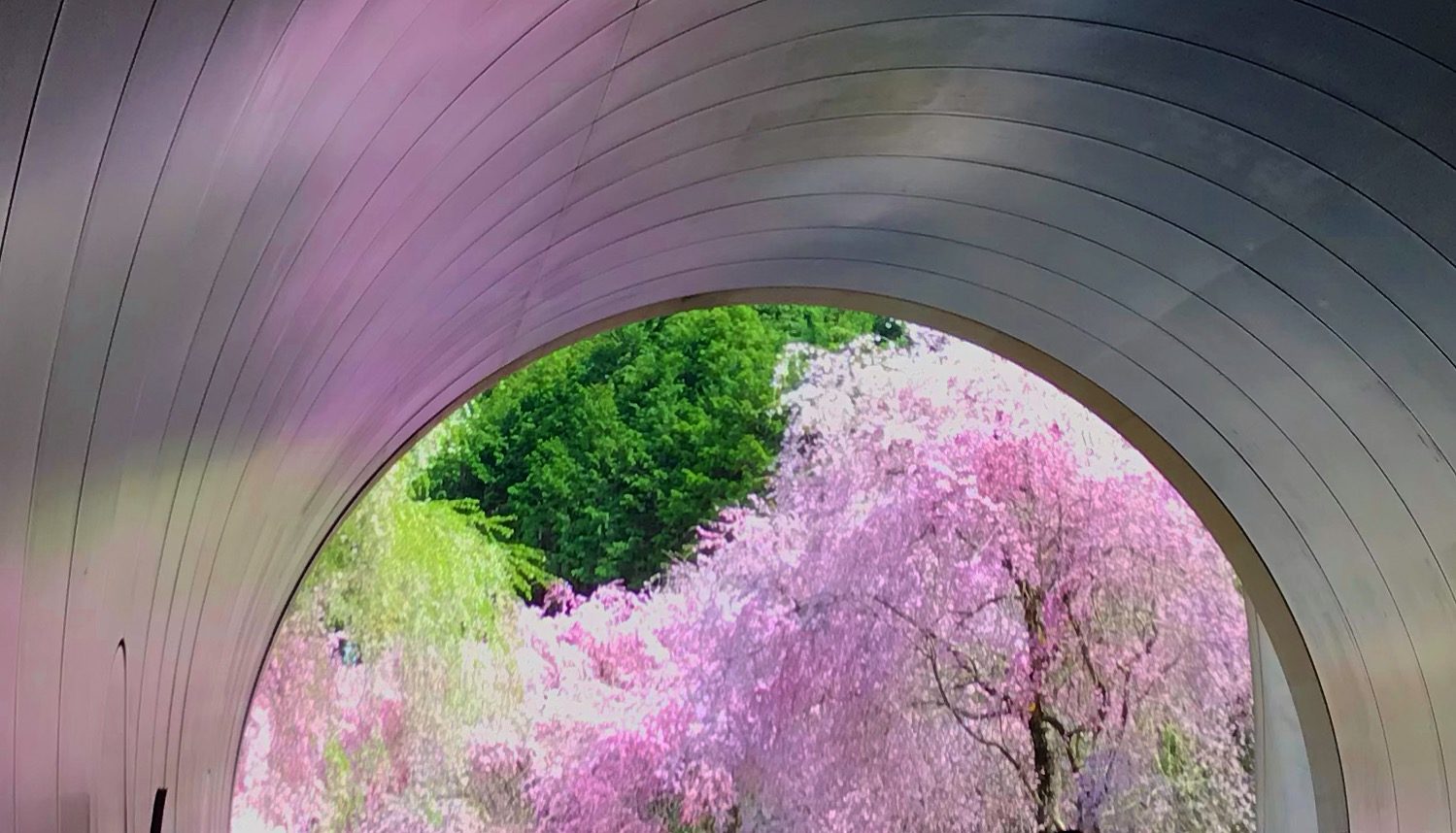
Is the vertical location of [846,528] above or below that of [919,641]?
above

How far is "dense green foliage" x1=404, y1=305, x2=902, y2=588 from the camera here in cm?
1394

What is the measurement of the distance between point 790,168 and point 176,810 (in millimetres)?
2125

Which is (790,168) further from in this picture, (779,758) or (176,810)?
(779,758)

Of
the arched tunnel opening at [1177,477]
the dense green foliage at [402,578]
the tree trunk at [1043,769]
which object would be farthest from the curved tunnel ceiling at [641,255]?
the dense green foliage at [402,578]

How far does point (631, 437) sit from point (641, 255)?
1126 cm

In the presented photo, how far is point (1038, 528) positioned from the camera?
7812 mm

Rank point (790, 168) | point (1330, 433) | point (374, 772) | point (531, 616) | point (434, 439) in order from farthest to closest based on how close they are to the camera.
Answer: point (434, 439) → point (531, 616) → point (374, 772) → point (1330, 433) → point (790, 168)

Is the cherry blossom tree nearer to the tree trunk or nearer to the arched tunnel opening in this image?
the tree trunk

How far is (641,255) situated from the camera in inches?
135

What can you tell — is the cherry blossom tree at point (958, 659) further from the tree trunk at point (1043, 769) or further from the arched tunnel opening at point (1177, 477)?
the arched tunnel opening at point (1177, 477)

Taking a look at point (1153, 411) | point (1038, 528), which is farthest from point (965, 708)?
point (1153, 411)

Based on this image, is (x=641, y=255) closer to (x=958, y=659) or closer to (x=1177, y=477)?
(x=1177, y=477)

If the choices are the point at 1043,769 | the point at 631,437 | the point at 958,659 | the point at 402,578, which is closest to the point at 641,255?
the point at 958,659

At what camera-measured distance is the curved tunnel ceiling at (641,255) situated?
1.26 m
